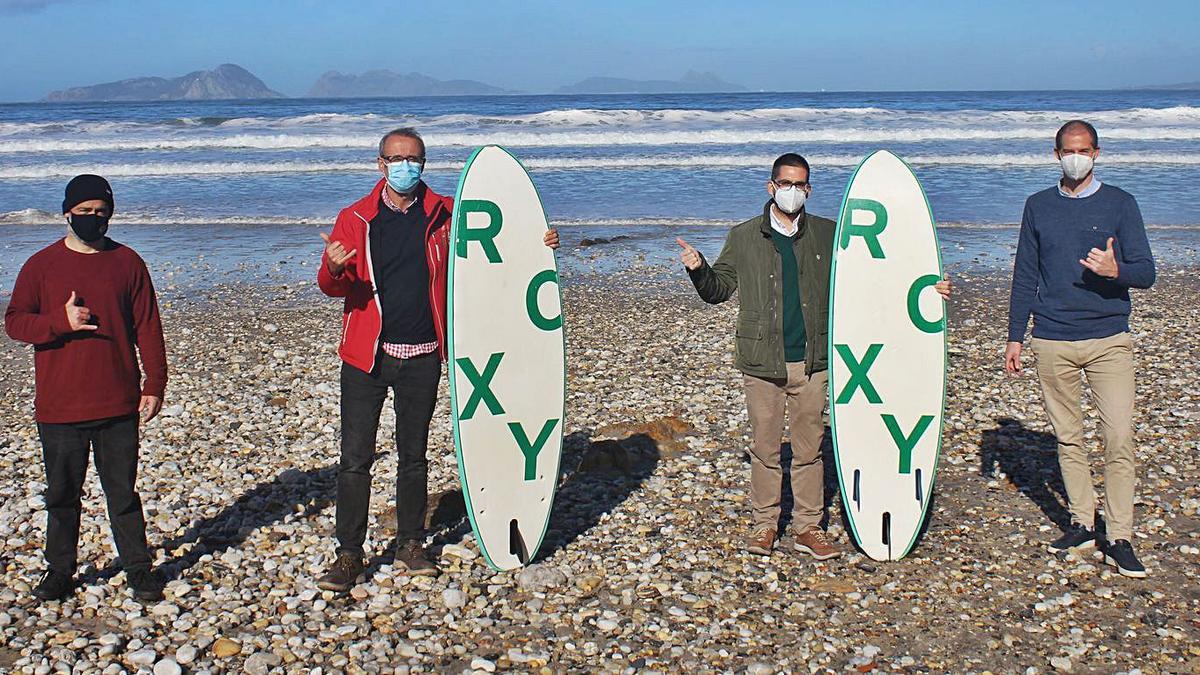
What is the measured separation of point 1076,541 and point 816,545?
4.34ft

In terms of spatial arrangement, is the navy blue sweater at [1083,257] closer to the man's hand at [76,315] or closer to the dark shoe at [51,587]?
the man's hand at [76,315]

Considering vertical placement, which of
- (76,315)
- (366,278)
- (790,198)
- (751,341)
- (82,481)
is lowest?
(82,481)

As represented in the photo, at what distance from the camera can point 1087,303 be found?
525 cm

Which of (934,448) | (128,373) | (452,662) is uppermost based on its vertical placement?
(128,373)

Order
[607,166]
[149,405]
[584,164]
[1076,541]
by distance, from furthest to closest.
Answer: [584,164] → [607,166] → [1076,541] → [149,405]

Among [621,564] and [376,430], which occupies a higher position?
[376,430]

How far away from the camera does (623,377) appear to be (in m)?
9.24

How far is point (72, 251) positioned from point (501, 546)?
2.40 m

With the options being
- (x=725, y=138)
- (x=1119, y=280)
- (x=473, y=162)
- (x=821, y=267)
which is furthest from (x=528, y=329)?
(x=725, y=138)

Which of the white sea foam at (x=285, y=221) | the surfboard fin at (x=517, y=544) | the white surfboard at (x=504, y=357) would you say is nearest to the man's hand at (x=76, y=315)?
the white surfboard at (x=504, y=357)

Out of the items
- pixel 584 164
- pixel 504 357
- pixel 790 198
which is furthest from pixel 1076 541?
pixel 584 164

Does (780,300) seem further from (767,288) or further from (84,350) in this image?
(84,350)

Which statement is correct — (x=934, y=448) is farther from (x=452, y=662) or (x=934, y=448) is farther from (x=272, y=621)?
(x=272, y=621)

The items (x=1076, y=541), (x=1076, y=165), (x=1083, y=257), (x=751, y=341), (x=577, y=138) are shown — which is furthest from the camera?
(x=577, y=138)
